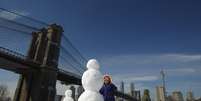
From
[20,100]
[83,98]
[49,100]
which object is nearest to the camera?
[83,98]

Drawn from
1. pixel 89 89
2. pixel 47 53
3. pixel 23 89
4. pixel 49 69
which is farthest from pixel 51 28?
pixel 89 89

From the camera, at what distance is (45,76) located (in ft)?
93.9

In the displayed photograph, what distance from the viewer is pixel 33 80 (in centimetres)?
2988

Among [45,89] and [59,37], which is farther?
[59,37]

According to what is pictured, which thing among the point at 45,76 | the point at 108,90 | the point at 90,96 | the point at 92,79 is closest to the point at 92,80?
the point at 92,79

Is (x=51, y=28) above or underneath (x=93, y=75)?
above

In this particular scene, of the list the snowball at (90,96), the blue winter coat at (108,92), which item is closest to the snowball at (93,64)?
the snowball at (90,96)

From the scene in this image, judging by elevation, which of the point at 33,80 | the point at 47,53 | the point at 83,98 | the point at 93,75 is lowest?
the point at 83,98

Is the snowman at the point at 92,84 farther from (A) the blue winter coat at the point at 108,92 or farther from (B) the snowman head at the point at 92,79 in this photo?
(A) the blue winter coat at the point at 108,92

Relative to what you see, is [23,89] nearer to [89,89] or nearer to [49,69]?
[49,69]

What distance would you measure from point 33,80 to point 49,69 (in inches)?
105

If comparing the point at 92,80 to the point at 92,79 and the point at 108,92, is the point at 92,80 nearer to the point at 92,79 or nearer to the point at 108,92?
the point at 92,79

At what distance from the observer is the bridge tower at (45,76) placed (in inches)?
1115

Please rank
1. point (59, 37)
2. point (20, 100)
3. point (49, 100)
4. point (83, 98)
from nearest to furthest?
1. point (83, 98)
2. point (49, 100)
3. point (20, 100)
4. point (59, 37)
